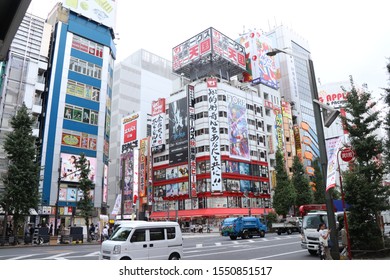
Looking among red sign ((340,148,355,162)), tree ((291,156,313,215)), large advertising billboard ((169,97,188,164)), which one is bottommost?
red sign ((340,148,355,162))

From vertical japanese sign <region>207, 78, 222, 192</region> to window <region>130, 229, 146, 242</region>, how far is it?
43793mm

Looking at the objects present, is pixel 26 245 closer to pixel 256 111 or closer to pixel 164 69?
pixel 256 111

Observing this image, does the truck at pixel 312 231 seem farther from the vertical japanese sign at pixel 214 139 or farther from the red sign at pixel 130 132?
the red sign at pixel 130 132

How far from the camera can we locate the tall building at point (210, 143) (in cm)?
5716

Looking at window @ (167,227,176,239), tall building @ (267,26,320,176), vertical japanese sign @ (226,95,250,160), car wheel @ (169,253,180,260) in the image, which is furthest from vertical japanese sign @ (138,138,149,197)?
window @ (167,227,176,239)

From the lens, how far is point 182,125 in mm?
62000

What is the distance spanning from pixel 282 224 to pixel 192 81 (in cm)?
4167

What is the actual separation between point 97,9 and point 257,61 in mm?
36825

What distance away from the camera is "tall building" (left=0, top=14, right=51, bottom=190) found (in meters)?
37.6

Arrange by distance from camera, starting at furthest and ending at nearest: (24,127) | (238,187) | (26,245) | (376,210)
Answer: (238,187) → (24,127) → (26,245) → (376,210)

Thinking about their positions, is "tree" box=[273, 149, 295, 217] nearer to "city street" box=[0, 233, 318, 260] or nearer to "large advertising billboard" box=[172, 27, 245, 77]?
"city street" box=[0, 233, 318, 260]

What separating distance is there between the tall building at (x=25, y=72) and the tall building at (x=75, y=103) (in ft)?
4.25

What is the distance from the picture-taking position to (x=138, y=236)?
38.7 feet

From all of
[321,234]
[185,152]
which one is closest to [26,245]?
[321,234]
